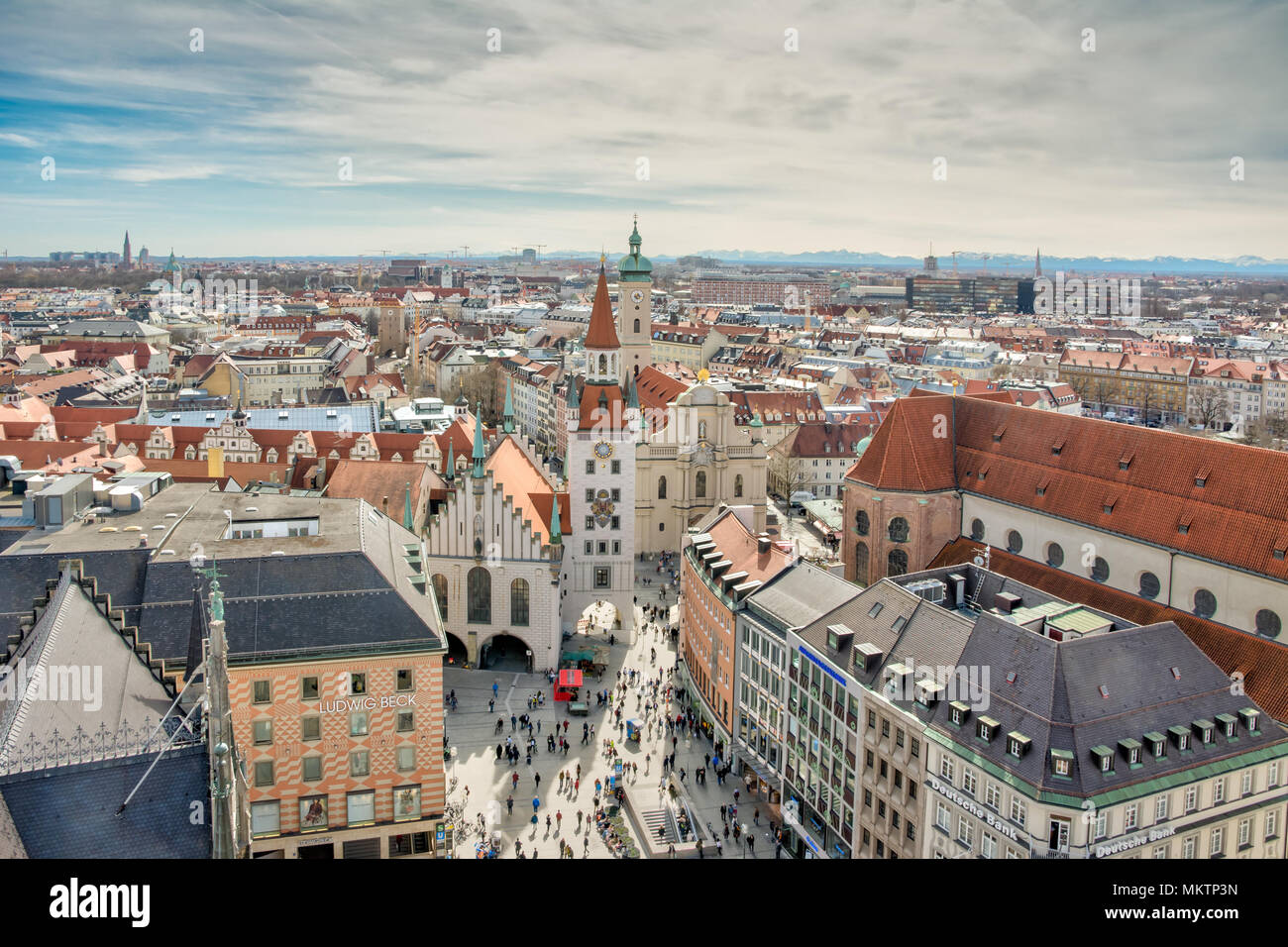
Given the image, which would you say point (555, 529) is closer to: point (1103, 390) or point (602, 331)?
point (602, 331)

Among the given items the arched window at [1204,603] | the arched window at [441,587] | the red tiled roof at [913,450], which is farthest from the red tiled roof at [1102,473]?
the arched window at [441,587]

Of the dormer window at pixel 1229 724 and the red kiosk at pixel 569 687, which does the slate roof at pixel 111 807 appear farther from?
the red kiosk at pixel 569 687

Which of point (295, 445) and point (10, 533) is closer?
point (10, 533)

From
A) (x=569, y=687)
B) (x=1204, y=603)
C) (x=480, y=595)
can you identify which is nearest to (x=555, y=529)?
(x=480, y=595)
